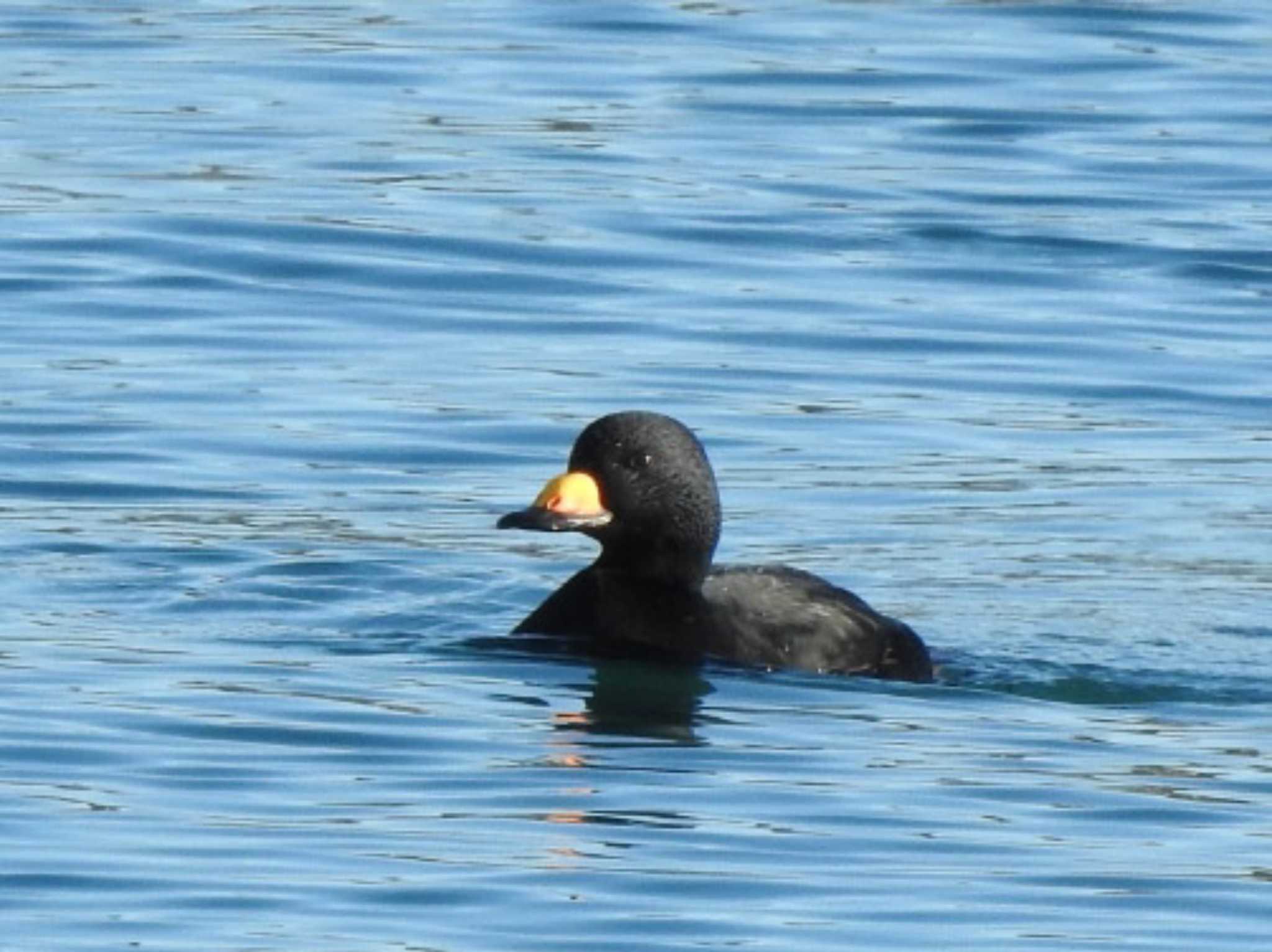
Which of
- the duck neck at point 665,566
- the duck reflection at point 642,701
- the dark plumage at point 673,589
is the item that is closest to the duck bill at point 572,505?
the dark plumage at point 673,589

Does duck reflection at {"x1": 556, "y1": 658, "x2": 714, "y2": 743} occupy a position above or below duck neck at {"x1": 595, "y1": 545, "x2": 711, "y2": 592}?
below

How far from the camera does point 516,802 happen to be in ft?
37.1

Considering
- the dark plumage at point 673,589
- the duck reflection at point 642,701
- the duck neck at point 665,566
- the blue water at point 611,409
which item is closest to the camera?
the blue water at point 611,409

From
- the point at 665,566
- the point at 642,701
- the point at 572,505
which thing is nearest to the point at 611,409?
the point at 665,566

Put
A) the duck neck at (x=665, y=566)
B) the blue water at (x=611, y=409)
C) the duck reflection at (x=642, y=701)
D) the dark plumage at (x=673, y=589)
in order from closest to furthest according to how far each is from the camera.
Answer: the blue water at (x=611, y=409)
the duck reflection at (x=642, y=701)
the dark plumage at (x=673, y=589)
the duck neck at (x=665, y=566)

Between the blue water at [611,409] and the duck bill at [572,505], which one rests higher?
the duck bill at [572,505]

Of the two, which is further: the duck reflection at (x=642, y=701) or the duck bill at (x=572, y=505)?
the duck bill at (x=572, y=505)

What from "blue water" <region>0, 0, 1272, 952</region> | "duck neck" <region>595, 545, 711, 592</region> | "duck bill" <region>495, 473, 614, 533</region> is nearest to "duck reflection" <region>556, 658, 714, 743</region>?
"blue water" <region>0, 0, 1272, 952</region>

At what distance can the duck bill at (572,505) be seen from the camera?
1343cm

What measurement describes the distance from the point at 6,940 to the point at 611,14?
19.6 m

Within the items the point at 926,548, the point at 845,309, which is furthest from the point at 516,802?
the point at 845,309

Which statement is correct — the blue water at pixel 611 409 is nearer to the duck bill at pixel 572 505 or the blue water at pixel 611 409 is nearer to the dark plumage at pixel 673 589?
the dark plumage at pixel 673 589

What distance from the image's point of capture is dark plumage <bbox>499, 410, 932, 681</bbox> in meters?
13.4

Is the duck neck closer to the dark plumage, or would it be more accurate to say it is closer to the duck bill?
the dark plumage
